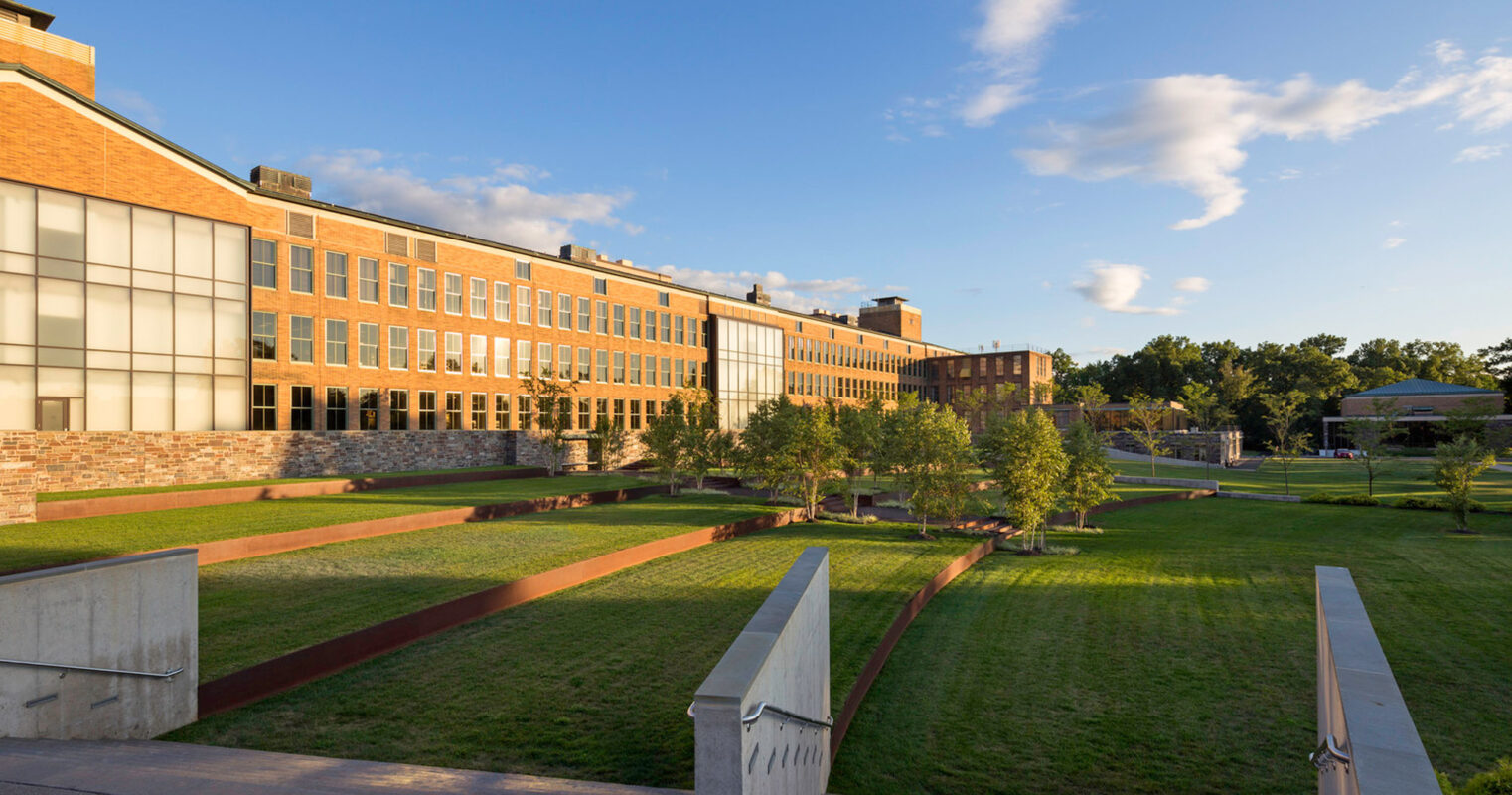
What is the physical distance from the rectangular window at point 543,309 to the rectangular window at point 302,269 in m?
14.0

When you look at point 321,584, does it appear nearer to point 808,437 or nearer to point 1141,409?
point 808,437

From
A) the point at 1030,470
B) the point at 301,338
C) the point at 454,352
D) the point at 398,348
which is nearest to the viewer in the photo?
the point at 1030,470

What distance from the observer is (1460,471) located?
27.2 m

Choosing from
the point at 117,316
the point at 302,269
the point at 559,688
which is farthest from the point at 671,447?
the point at 559,688

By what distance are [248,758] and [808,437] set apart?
22.9 meters

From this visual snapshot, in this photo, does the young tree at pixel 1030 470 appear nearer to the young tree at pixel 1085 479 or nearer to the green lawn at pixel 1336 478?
the young tree at pixel 1085 479

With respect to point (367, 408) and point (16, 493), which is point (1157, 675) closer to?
point (16, 493)

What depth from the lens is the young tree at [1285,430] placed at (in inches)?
1789

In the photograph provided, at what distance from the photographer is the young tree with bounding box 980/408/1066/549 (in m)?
24.2

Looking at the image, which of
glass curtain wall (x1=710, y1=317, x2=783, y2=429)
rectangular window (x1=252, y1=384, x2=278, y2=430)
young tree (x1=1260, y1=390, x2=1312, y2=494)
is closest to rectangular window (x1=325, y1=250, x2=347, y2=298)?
rectangular window (x1=252, y1=384, x2=278, y2=430)

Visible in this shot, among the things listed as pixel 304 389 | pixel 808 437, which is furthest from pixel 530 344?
pixel 808 437

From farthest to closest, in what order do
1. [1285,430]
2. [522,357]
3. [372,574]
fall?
[522,357]
[1285,430]
[372,574]

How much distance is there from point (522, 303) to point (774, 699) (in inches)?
1765

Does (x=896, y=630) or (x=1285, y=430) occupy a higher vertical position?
(x=1285, y=430)
